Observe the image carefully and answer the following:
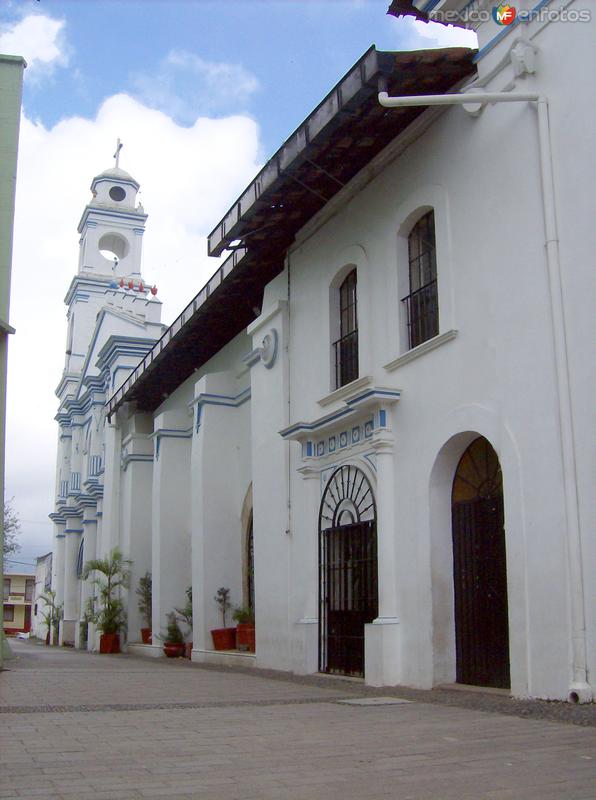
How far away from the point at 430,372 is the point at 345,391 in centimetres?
200

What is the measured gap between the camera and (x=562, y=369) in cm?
827

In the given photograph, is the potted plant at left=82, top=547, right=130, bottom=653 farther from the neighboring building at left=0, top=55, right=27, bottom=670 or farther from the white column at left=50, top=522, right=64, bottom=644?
the neighboring building at left=0, top=55, right=27, bottom=670

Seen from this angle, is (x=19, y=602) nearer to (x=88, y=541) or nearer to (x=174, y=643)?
(x=88, y=541)

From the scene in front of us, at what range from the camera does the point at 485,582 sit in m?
9.65

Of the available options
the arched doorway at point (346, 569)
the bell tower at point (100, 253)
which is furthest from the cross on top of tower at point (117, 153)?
the arched doorway at point (346, 569)

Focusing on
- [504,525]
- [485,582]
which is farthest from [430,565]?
[504,525]

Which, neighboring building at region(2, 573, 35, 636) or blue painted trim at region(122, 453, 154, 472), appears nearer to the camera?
blue painted trim at region(122, 453, 154, 472)

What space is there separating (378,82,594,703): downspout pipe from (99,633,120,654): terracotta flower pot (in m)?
16.9

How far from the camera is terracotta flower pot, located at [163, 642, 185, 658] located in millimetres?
19016

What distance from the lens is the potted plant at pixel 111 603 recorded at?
22719mm

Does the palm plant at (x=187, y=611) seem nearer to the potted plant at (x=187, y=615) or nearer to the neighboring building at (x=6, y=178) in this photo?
the potted plant at (x=187, y=615)

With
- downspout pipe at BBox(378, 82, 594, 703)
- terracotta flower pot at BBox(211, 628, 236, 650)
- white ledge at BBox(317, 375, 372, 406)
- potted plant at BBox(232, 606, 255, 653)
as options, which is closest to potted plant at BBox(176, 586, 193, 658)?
terracotta flower pot at BBox(211, 628, 236, 650)

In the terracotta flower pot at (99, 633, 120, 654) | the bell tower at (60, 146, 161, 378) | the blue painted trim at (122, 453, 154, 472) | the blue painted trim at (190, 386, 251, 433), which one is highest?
the bell tower at (60, 146, 161, 378)

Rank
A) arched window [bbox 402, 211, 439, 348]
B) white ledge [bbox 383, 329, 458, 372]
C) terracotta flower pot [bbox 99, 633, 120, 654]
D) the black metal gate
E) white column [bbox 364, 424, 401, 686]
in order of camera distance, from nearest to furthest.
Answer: white ledge [bbox 383, 329, 458, 372], white column [bbox 364, 424, 401, 686], arched window [bbox 402, 211, 439, 348], the black metal gate, terracotta flower pot [bbox 99, 633, 120, 654]
